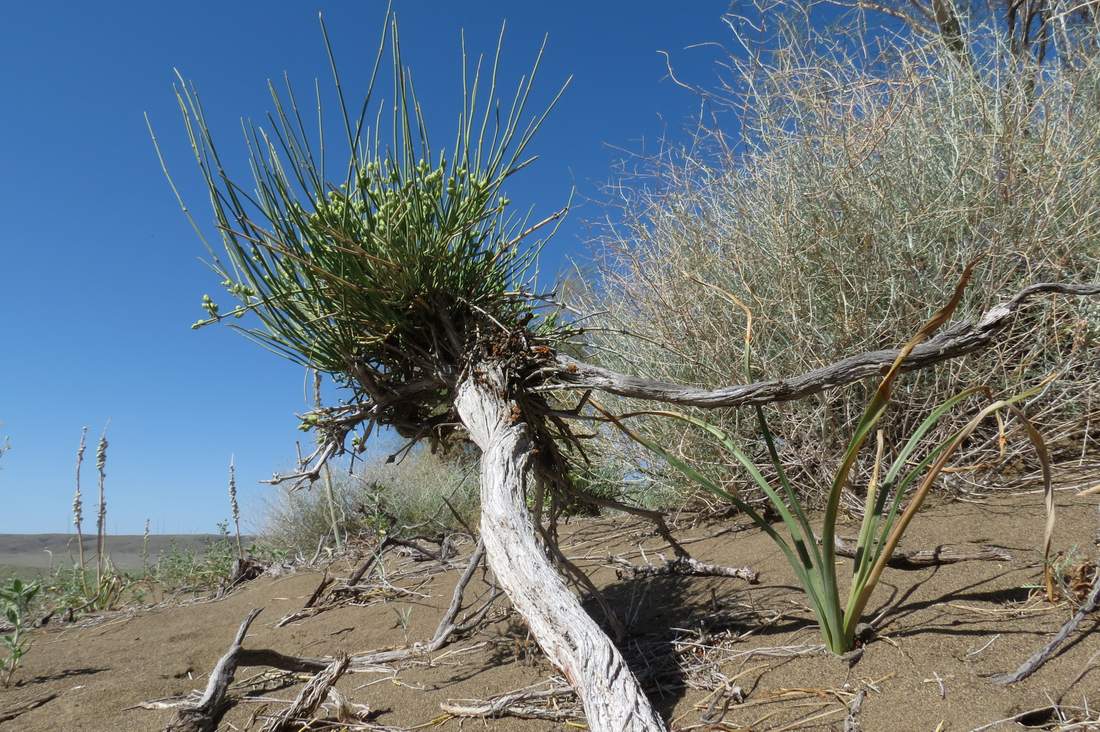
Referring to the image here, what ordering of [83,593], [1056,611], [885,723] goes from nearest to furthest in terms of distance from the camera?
[885,723], [1056,611], [83,593]

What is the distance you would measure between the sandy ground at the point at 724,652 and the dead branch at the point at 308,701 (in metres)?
0.16

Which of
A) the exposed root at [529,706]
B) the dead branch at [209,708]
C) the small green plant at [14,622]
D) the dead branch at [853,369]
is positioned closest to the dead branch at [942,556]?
the dead branch at [853,369]

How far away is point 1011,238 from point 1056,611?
2.08m

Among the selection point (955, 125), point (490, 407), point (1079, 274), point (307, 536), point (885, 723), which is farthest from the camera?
point (307, 536)

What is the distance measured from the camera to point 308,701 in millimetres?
2039

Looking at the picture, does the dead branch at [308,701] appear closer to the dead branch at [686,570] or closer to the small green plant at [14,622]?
the dead branch at [686,570]

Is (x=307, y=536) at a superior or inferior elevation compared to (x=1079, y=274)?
inferior

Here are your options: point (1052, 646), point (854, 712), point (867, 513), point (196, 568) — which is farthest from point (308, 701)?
point (196, 568)

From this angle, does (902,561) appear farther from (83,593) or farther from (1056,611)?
(83,593)

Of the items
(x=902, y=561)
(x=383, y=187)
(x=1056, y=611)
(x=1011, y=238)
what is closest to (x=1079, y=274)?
(x=1011, y=238)

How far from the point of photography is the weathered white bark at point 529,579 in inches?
56.0

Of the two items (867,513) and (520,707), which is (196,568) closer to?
(520,707)

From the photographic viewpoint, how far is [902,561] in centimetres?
239

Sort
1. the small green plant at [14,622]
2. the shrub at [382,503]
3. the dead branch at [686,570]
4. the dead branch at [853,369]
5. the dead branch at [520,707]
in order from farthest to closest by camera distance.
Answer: the shrub at [382,503]
the small green plant at [14,622]
the dead branch at [686,570]
the dead branch at [520,707]
the dead branch at [853,369]
